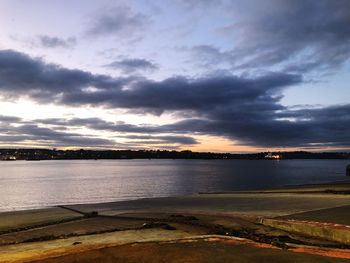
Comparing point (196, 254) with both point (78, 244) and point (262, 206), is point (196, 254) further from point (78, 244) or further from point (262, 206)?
point (262, 206)

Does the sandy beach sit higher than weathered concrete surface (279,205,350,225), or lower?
lower

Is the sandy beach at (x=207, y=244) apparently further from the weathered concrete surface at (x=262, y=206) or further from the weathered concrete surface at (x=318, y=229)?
the weathered concrete surface at (x=262, y=206)

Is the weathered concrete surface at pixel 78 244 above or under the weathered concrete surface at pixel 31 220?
above

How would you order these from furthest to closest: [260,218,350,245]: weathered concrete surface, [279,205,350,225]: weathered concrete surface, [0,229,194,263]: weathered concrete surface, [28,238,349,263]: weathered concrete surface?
[279,205,350,225]: weathered concrete surface, [260,218,350,245]: weathered concrete surface, [0,229,194,263]: weathered concrete surface, [28,238,349,263]: weathered concrete surface

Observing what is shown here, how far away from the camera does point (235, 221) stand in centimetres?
1519

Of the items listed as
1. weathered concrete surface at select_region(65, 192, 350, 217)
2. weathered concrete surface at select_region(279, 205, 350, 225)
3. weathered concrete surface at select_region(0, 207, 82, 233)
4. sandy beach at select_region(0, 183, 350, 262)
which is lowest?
weathered concrete surface at select_region(0, 207, 82, 233)

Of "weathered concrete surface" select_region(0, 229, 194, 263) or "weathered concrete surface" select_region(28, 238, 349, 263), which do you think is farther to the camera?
"weathered concrete surface" select_region(0, 229, 194, 263)

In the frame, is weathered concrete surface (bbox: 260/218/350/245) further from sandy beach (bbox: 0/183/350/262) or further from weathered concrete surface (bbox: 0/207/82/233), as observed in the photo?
weathered concrete surface (bbox: 0/207/82/233)

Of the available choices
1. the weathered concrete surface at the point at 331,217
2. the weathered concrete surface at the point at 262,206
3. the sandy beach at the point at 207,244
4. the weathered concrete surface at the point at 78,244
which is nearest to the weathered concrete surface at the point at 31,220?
the weathered concrete surface at the point at 262,206

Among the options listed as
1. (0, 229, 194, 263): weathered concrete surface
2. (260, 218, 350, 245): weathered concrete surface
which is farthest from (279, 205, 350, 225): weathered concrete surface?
(0, 229, 194, 263): weathered concrete surface

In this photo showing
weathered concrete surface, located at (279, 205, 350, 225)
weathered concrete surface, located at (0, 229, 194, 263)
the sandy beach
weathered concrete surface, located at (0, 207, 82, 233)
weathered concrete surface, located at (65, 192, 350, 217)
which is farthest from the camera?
weathered concrete surface, located at (0, 207, 82, 233)

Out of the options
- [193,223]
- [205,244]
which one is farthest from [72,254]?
[193,223]

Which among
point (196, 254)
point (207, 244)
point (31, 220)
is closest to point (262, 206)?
point (31, 220)

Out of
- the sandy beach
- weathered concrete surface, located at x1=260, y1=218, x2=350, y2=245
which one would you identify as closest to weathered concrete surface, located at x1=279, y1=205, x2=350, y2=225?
the sandy beach
